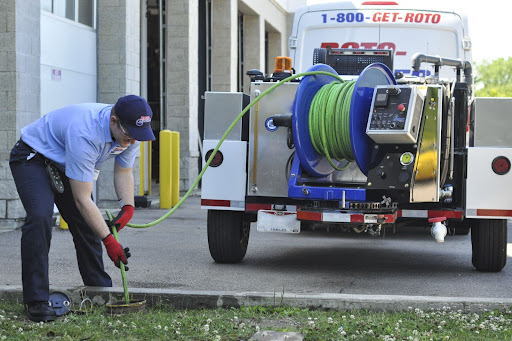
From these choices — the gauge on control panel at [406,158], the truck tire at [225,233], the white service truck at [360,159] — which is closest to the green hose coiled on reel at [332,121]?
the white service truck at [360,159]

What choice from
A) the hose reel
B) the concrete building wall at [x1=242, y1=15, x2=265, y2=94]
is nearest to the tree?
the concrete building wall at [x1=242, y1=15, x2=265, y2=94]

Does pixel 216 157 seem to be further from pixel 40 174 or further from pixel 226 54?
pixel 226 54

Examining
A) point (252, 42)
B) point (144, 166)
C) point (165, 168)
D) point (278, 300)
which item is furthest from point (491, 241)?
point (252, 42)

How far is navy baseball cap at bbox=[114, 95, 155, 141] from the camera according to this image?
19.3ft

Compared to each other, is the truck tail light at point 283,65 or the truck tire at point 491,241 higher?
the truck tail light at point 283,65

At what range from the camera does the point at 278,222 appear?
27.8 ft

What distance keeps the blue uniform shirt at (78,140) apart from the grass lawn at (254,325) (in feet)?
3.16

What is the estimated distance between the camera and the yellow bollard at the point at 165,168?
17.0 m

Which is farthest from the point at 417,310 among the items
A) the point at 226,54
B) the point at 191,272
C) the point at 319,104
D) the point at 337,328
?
the point at 226,54

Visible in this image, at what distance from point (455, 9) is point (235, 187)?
5803mm

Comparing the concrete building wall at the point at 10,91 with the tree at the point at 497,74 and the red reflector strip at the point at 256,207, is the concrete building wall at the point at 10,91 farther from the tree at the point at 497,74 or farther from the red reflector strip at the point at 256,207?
the tree at the point at 497,74

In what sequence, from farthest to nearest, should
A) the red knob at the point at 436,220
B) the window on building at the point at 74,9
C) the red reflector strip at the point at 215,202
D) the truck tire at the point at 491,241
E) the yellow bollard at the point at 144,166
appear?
the yellow bollard at the point at 144,166 < the window on building at the point at 74,9 < the red reflector strip at the point at 215,202 < the truck tire at the point at 491,241 < the red knob at the point at 436,220

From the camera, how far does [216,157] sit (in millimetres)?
9086

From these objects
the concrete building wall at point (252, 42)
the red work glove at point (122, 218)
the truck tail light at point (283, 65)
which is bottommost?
the red work glove at point (122, 218)
